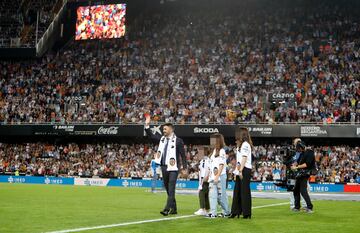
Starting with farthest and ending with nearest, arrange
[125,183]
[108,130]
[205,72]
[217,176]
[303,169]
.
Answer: [205,72]
[108,130]
[125,183]
[303,169]
[217,176]

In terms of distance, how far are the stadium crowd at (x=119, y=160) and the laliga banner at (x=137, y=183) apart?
1.54 metres

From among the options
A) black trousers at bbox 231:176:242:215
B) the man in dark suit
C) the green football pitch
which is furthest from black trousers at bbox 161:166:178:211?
black trousers at bbox 231:176:242:215

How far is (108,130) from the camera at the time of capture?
152 ft

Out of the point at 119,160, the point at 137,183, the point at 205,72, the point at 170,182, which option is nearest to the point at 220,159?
the point at 170,182

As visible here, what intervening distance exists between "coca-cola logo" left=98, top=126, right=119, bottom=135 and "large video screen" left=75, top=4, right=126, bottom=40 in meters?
10.1

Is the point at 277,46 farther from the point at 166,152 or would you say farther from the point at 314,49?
the point at 166,152

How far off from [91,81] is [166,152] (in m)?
37.2

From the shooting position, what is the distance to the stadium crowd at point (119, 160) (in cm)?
3822

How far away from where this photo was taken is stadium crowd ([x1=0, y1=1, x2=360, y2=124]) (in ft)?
140

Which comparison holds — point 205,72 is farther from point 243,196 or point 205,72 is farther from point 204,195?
point 243,196

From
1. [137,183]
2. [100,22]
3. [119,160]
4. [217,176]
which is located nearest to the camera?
[217,176]

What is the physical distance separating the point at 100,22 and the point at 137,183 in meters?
20.0

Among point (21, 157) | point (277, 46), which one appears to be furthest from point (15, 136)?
point (277, 46)

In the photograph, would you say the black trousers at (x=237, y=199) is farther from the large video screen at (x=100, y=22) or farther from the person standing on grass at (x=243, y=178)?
the large video screen at (x=100, y=22)
